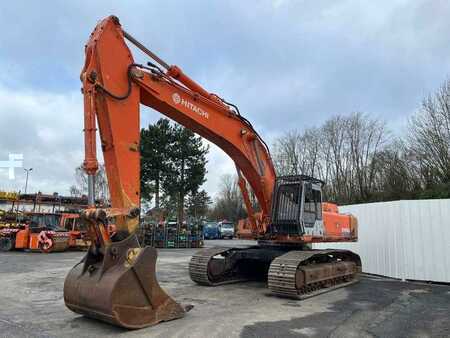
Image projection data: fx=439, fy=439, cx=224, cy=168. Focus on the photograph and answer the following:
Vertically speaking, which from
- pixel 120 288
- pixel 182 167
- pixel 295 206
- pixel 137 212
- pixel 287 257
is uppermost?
pixel 182 167

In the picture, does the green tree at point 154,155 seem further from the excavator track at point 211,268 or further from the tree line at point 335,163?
the excavator track at point 211,268

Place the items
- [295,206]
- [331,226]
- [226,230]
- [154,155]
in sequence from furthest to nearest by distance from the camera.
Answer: [226,230] → [154,155] → [331,226] → [295,206]

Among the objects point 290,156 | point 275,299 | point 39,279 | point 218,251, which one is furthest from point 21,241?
point 290,156

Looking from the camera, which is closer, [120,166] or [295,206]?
[120,166]

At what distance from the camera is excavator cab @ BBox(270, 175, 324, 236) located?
10.4 metres

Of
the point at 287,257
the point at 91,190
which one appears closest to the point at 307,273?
the point at 287,257

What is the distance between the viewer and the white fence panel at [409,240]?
12305 millimetres

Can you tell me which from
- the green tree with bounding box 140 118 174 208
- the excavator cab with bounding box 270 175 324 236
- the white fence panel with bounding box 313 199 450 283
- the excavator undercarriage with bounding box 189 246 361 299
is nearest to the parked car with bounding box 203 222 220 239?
the green tree with bounding box 140 118 174 208

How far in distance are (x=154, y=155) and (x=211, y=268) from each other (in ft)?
103

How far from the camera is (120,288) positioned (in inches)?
243

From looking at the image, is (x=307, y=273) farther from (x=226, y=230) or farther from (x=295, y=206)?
(x=226, y=230)

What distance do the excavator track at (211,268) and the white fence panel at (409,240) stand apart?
16.8 ft

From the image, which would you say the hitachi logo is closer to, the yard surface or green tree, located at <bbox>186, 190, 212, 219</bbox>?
the yard surface

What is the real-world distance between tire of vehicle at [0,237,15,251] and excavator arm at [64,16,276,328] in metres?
18.8
